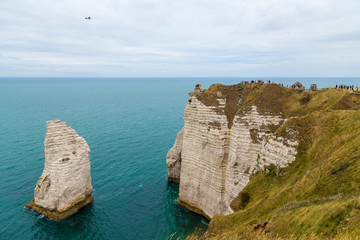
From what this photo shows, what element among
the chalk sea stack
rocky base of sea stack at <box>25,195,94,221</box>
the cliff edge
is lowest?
rocky base of sea stack at <box>25,195,94,221</box>

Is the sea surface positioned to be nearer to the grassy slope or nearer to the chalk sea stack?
the chalk sea stack

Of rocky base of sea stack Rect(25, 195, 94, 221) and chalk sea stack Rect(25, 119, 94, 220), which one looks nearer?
rocky base of sea stack Rect(25, 195, 94, 221)

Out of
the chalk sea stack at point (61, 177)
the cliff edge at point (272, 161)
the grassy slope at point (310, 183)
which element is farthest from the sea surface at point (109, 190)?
the grassy slope at point (310, 183)

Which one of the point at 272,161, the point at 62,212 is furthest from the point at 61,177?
the point at 272,161

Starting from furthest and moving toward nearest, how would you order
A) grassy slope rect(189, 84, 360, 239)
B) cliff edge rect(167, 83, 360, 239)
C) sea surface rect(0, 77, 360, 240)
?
1. sea surface rect(0, 77, 360, 240)
2. cliff edge rect(167, 83, 360, 239)
3. grassy slope rect(189, 84, 360, 239)

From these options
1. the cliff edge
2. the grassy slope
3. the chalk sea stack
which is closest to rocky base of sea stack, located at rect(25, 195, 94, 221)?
the chalk sea stack

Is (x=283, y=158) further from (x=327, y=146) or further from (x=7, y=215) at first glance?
(x=7, y=215)

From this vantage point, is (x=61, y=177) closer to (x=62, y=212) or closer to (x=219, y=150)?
(x=62, y=212)

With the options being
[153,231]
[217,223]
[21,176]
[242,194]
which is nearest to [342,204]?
[217,223]
